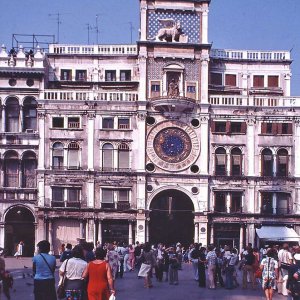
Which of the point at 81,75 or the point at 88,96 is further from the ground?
the point at 81,75

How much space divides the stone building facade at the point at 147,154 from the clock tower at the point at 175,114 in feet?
0.26

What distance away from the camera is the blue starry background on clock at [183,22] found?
194 feet

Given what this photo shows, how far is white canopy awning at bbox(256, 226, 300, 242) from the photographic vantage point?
54812mm

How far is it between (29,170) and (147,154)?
9.26 meters

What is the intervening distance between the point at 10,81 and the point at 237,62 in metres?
18.9

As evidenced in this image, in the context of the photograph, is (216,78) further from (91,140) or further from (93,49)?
(91,140)

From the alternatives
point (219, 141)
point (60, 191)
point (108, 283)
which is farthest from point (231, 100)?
point (108, 283)

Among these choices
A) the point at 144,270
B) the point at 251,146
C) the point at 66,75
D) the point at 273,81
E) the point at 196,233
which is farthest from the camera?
the point at 273,81

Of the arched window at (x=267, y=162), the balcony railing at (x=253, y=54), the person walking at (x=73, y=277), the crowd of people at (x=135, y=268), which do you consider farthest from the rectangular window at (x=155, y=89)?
the person walking at (x=73, y=277)

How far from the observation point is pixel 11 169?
56938mm

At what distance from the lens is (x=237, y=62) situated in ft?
204

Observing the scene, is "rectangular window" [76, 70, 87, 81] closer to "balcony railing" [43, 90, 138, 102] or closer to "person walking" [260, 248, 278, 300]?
"balcony railing" [43, 90, 138, 102]

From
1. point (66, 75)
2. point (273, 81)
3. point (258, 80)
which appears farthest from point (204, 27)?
point (66, 75)

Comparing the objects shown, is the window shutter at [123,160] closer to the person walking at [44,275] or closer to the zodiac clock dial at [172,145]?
the zodiac clock dial at [172,145]
